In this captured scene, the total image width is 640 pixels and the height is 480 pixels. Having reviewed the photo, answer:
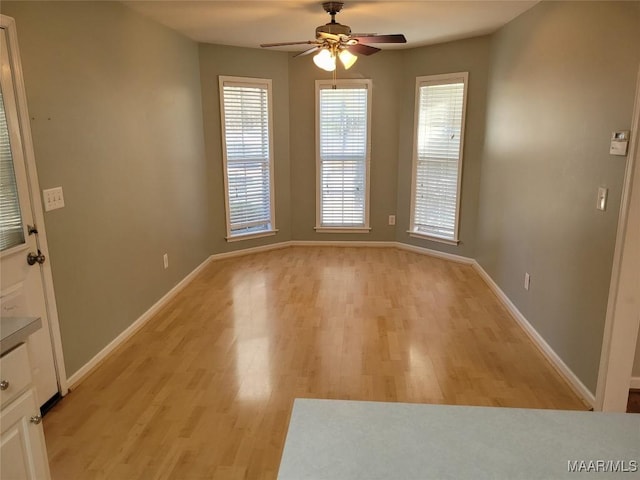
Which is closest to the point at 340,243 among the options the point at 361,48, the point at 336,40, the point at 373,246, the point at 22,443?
the point at 373,246

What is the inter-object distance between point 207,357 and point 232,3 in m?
2.57

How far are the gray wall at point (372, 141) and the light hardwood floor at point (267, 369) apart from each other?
1.46 metres

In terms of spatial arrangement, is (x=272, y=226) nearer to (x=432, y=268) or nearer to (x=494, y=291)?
(x=432, y=268)

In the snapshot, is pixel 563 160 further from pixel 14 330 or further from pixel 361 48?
pixel 14 330

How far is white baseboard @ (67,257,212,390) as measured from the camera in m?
2.84

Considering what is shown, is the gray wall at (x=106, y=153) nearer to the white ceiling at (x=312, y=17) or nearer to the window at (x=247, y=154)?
the white ceiling at (x=312, y=17)

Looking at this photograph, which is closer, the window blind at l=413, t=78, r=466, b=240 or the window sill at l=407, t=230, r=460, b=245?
the window blind at l=413, t=78, r=466, b=240

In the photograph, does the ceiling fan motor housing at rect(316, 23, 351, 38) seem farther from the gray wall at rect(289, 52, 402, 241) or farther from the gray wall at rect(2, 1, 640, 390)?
the gray wall at rect(289, 52, 402, 241)

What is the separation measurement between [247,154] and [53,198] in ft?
10.1

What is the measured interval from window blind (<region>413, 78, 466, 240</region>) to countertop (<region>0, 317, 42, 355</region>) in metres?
4.57

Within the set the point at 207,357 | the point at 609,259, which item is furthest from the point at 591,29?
the point at 207,357

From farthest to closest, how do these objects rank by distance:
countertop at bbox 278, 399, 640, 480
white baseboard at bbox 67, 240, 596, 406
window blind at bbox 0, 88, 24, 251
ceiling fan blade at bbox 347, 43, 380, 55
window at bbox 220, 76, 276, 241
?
window at bbox 220, 76, 276, 241, ceiling fan blade at bbox 347, 43, 380, 55, white baseboard at bbox 67, 240, 596, 406, window blind at bbox 0, 88, 24, 251, countertop at bbox 278, 399, 640, 480

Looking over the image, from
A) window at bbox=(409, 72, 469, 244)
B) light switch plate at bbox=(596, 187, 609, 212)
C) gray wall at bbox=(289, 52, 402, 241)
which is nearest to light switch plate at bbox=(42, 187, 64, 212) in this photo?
light switch plate at bbox=(596, 187, 609, 212)

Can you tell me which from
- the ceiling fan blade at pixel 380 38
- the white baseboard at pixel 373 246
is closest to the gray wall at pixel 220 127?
the white baseboard at pixel 373 246
